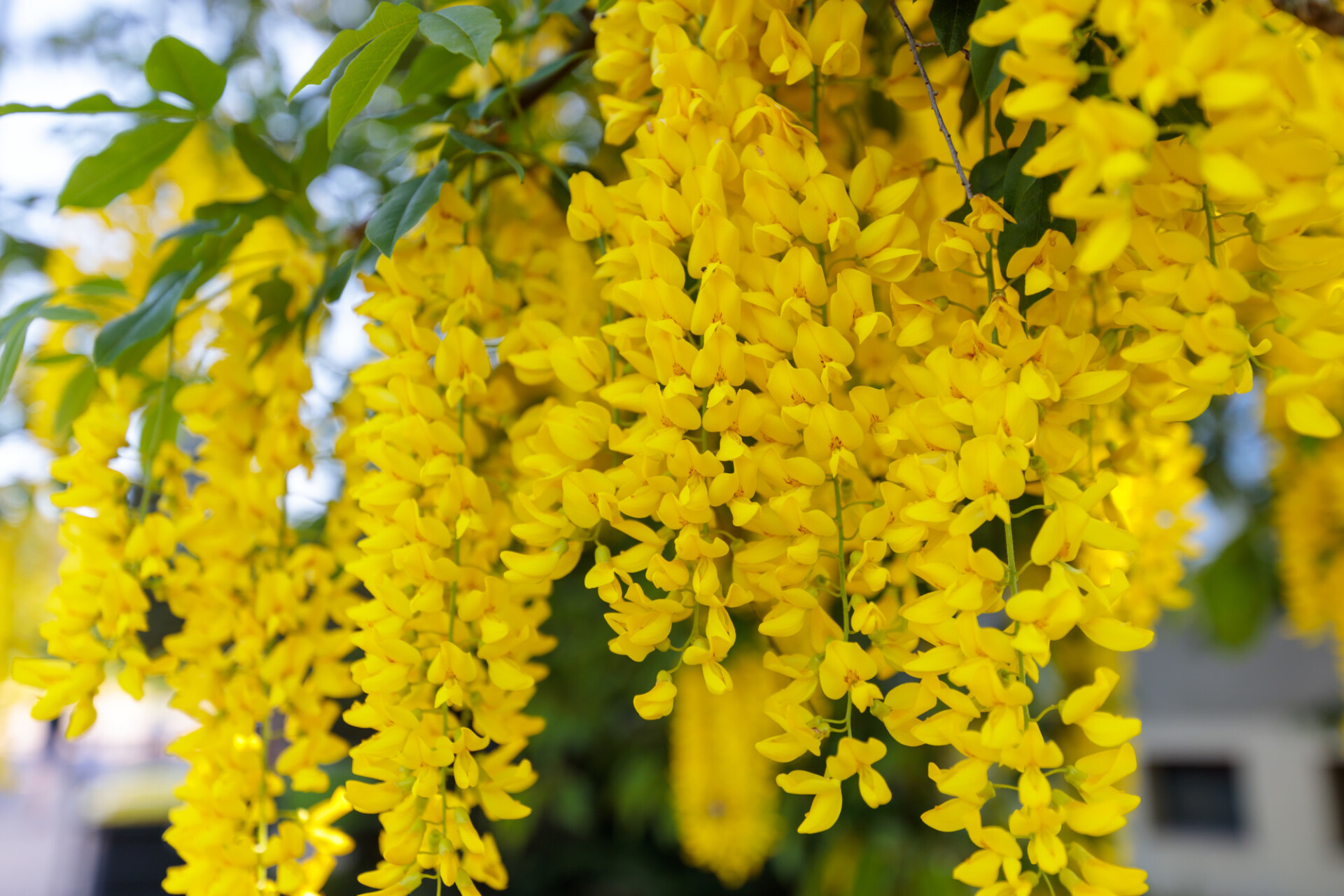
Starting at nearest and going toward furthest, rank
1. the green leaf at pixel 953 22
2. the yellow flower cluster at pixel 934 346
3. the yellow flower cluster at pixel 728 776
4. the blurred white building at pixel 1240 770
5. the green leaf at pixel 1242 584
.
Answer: the yellow flower cluster at pixel 934 346
the green leaf at pixel 953 22
the yellow flower cluster at pixel 728 776
the green leaf at pixel 1242 584
the blurred white building at pixel 1240 770

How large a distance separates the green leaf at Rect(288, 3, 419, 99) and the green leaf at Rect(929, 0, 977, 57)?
0.26 m

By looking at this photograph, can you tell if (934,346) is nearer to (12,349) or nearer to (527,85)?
(527,85)

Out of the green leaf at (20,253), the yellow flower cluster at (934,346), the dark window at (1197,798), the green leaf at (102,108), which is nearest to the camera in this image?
the yellow flower cluster at (934,346)

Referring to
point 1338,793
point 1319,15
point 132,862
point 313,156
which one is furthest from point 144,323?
point 1338,793

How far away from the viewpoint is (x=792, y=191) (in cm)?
40

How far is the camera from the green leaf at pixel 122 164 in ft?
1.86

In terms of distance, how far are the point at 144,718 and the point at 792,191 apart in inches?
257

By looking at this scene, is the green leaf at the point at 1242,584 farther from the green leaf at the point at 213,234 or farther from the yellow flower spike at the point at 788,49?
the green leaf at the point at 213,234

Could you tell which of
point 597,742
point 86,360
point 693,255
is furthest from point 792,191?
point 597,742

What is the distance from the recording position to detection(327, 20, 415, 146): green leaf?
42 cm

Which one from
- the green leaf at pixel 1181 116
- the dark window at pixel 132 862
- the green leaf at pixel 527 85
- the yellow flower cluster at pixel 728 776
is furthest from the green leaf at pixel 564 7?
the dark window at pixel 132 862

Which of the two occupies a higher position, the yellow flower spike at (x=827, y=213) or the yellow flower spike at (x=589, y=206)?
the yellow flower spike at (x=827, y=213)

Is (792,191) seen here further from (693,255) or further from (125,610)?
(125,610)

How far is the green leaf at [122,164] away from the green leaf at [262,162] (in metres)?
0.04
